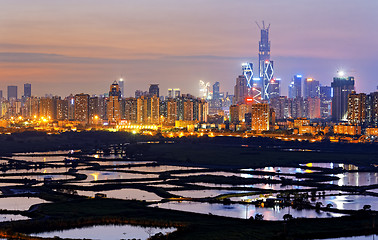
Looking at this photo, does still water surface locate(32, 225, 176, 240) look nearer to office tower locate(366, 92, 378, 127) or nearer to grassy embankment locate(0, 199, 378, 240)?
grassy embankment locate(0, 199, 378, 240)

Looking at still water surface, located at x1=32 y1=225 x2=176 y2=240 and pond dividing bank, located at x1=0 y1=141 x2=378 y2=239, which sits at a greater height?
pond dividing bank, located at x1=0 y1=141 x2=378 y2=239

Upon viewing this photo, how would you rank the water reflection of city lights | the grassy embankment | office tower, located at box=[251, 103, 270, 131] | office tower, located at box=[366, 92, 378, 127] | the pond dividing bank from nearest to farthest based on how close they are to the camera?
the grassy embankment → the pond dividing bank → the water reflection of city lights → office tower, located at box=[251, 103, 270, 131] → office tower, located at box=[366, 92, 378, 127]

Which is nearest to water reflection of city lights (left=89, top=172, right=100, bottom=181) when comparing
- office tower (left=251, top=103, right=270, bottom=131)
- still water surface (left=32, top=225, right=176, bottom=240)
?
still water surface (left=32, top=225, right=176, bottom=240)

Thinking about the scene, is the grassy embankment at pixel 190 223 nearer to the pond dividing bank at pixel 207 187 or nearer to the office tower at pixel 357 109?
the pond dividing bank at pixel 207 187

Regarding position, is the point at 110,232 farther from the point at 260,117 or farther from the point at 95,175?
the point at 260,117

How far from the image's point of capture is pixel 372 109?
191000 mm

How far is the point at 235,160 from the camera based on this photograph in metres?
A: 93.7

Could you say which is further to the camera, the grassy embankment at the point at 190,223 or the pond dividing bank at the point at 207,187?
the pond dividing bank at the point at 207,187

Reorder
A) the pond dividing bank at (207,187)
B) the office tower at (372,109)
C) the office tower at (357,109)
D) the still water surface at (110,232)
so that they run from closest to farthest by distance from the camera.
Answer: the still water surface at (110,232)
the pond dividing bank at (207,187)
the office tower at (372,109)
the office tower at (357,109)

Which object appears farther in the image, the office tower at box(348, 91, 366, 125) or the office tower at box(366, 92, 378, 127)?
the office tower at box(348, 91, 366, 125)

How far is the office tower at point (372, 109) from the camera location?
18862cm

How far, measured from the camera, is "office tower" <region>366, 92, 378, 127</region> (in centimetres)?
18862

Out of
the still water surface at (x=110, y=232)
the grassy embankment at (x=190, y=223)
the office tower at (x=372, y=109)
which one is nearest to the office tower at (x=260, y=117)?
the office tower at (x=372, y=109)

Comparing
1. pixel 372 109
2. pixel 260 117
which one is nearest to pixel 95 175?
pixel 260 117
